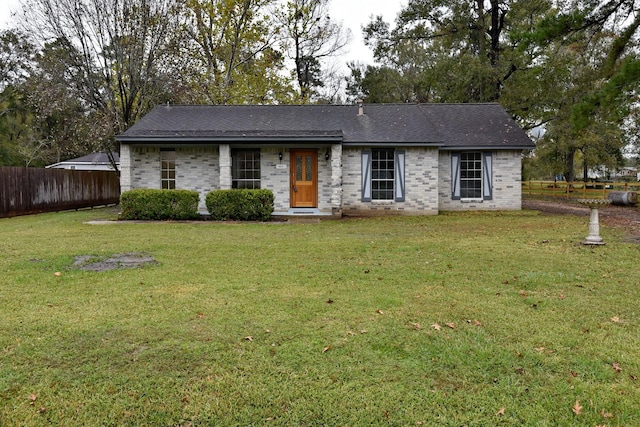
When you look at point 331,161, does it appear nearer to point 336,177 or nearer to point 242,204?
point 336,177

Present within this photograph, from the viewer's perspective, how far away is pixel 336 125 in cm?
1583

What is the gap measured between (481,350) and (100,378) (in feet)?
9.19

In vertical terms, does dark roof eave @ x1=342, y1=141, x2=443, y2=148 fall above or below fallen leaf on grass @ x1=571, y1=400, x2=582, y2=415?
above

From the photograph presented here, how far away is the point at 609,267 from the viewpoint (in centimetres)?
649

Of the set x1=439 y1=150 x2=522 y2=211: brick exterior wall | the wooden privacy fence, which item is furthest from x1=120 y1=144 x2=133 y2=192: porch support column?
x1=439 y1=150 x2=522 y2=211: brick exterior wall

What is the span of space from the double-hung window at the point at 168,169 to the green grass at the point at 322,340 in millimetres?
7553

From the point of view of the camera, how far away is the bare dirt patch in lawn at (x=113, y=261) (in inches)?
252

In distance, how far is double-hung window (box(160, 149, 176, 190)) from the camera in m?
14.7

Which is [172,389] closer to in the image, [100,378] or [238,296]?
[100,378]

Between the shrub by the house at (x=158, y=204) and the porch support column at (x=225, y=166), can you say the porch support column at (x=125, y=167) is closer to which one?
the shrub by the house at (x=158, y=204)

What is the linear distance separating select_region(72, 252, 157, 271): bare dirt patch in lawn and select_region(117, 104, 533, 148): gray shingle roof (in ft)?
23.3

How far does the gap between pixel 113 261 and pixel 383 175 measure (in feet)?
33.0

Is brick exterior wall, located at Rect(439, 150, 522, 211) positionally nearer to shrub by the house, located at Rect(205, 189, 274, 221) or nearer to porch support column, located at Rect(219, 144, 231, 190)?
shrub by the house, located at Rect(205, 189, 274, 221)

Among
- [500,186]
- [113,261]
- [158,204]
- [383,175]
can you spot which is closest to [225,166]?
[158,204]
